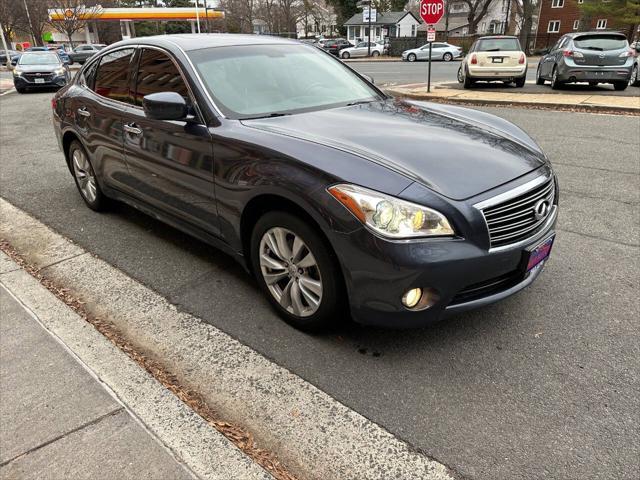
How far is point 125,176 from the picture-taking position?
426 cm

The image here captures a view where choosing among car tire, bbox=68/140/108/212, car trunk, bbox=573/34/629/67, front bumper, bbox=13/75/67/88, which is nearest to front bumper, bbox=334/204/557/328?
car tire, bbox=68/140/108/212

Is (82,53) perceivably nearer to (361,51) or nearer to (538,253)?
(361,51)

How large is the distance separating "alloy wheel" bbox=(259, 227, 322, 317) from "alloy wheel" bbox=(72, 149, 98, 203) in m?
2.78

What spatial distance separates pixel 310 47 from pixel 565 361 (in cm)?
322

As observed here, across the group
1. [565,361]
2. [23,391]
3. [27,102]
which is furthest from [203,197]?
[27,102]

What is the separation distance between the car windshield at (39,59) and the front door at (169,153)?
59.5 ft

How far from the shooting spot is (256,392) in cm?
256

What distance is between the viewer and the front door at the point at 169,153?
10.8 feet

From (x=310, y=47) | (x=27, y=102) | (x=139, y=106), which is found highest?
(x=310, y=47)

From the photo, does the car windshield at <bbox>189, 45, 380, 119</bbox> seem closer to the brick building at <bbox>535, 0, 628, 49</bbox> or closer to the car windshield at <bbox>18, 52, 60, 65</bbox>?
the car windshield at <bbox>18, 52, 60, 65</bbox>

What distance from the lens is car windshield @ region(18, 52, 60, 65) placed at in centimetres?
1894

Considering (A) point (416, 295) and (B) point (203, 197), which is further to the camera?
(B) point (203, 197)

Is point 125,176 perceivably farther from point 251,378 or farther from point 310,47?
point 251,378

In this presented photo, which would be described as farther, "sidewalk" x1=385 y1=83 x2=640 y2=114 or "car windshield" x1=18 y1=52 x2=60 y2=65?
"car windshield" x1=18 y1=52 x2=60 y2=65
